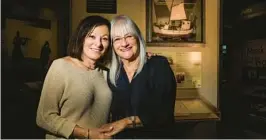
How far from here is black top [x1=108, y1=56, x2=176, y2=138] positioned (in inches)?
42.6

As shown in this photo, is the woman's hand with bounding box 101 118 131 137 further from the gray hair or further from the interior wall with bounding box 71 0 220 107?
the interior wall with bounding box 71 0 220 107

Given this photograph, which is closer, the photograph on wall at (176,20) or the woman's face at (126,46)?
the woman's face at (126,46)

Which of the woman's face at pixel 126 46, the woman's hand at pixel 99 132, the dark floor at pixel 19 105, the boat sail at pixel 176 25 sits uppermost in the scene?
the boat sail at pixel 176 25

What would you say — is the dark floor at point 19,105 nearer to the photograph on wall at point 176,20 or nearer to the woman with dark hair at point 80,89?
the woman with dark hair at point 80,89

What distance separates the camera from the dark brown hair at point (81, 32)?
1.04 meters

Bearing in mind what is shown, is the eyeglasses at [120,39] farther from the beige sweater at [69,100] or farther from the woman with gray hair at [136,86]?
the beige sweater at [69,100]

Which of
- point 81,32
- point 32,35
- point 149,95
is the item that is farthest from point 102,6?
point 149,95

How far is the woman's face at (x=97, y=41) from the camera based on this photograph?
1027 mm

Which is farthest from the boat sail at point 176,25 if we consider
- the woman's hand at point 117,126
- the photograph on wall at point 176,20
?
the woman's hand at point 117,126

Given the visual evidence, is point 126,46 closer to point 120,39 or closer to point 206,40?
point 120,39

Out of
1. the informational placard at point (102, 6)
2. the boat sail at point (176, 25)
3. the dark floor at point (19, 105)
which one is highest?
the informational placard at point (102, 6)

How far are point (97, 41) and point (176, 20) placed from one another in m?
0.33

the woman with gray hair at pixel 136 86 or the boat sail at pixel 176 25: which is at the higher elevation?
the boat sail at pixel 176 25

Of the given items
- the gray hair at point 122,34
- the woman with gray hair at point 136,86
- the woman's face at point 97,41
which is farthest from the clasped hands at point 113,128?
the woman's face at point 97,41
